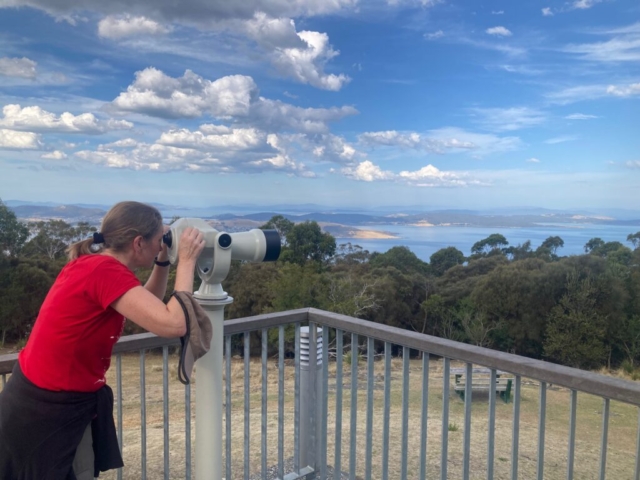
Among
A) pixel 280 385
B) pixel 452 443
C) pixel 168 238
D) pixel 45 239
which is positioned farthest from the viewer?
pixel 45 239

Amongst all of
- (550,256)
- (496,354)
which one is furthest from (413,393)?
(550,256)

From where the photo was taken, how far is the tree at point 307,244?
17.4 m

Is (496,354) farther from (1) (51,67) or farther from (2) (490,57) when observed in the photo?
(2) (490,57)

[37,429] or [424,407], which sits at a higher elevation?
[37,429]

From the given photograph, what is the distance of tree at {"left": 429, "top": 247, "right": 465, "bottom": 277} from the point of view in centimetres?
2039

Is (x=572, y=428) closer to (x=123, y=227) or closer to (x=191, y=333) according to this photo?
(x=191, y=333)

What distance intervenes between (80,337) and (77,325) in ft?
0.12

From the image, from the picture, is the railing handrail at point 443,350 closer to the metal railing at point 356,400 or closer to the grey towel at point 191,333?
the metal railing at point 356,400

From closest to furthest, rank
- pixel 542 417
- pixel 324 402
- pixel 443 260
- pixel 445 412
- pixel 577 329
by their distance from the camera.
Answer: pixel 542 417 < pixel 445 412 < pixel 324 402 < pixel 577 329 < pixel 443 260

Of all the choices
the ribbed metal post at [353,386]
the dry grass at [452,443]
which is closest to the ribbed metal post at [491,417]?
the ribbed metal post at [353,386]

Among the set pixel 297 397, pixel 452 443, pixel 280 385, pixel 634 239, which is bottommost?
pixel 452 443

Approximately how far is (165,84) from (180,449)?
8.44 m

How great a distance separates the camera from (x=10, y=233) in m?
15.3

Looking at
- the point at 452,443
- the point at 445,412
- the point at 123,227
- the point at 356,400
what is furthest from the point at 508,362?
the point at 452,443
